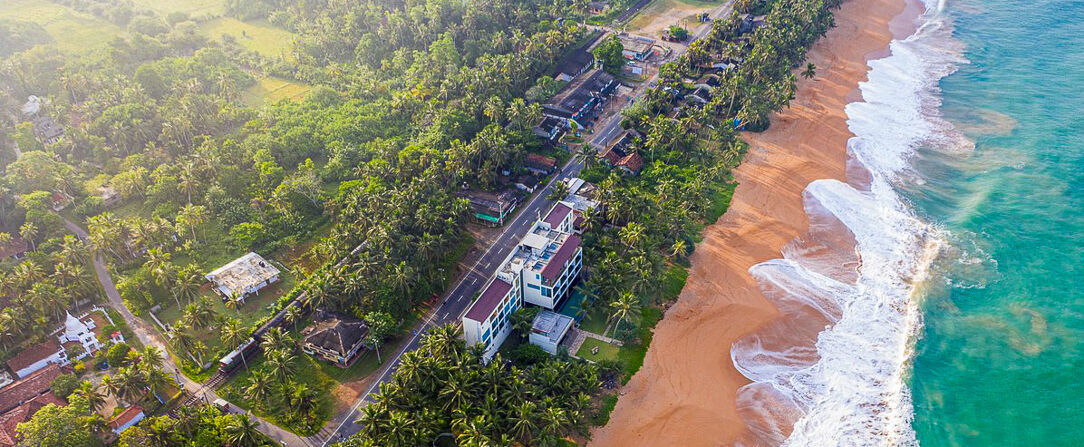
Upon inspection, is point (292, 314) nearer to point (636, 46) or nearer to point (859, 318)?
point (859, 318)

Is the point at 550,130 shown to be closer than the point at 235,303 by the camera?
No

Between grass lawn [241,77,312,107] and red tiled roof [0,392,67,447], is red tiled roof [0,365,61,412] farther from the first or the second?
grass lawn [241,77,312,107]

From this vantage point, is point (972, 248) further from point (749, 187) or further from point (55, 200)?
point (55, 200)

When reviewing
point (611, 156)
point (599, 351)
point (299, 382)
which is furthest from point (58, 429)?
point (611, 156)

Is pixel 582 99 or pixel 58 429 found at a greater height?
pixel 58 429

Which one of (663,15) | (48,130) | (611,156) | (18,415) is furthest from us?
(663,15)

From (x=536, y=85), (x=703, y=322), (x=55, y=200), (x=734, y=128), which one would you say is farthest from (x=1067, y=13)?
(x=55, y=200)
